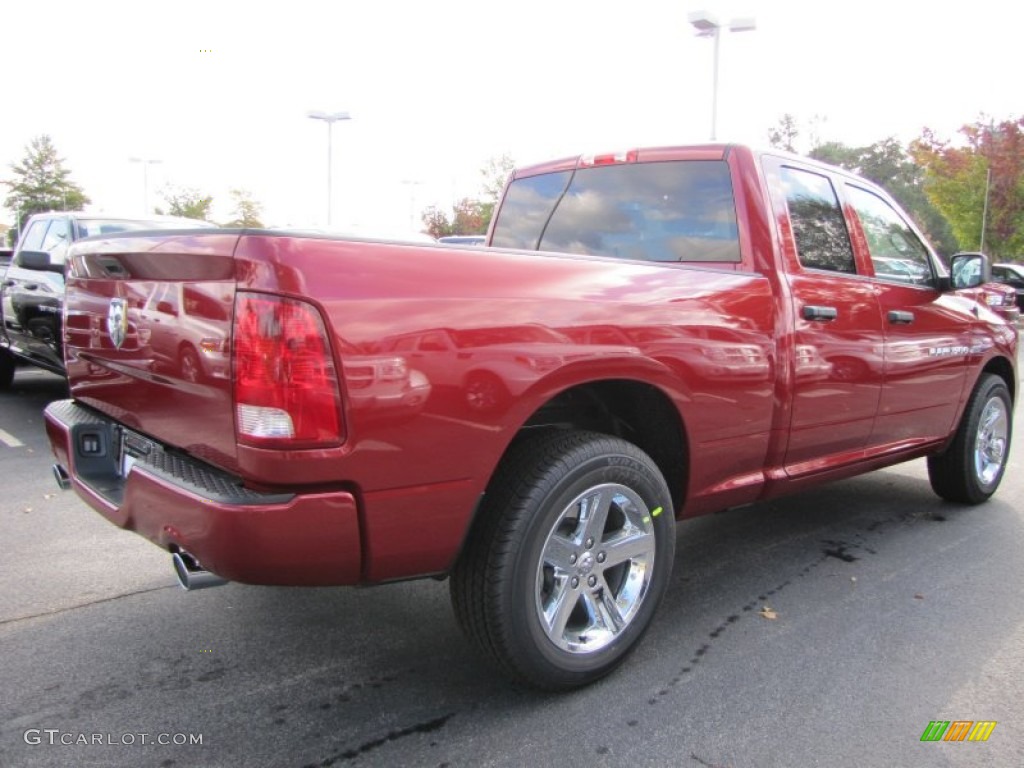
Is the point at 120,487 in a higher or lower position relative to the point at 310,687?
higher

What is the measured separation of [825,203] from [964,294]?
154 centimetres

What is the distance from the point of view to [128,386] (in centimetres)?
263

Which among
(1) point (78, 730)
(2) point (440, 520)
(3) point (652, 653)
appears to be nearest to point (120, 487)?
(1) point (78, 730)

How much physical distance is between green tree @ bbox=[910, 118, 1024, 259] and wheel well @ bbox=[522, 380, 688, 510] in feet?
90.3

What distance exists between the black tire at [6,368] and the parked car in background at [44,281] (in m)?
0.33

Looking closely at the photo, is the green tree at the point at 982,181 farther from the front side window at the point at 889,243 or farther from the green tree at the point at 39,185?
the green tree at the point at 39,185

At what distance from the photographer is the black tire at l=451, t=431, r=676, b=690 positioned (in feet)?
7.90

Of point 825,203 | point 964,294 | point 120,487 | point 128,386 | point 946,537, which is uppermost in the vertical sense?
point 825,203

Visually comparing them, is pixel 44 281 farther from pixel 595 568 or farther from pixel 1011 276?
pixel 1011 276

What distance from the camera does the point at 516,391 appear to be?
2348 millimetres

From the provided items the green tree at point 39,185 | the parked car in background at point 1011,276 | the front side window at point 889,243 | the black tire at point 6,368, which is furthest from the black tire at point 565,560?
the green tree at point 39,185

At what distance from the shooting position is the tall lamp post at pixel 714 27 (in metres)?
14.6

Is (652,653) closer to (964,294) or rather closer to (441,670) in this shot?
(441,670)

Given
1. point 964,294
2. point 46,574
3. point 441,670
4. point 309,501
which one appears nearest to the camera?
point 309,501
